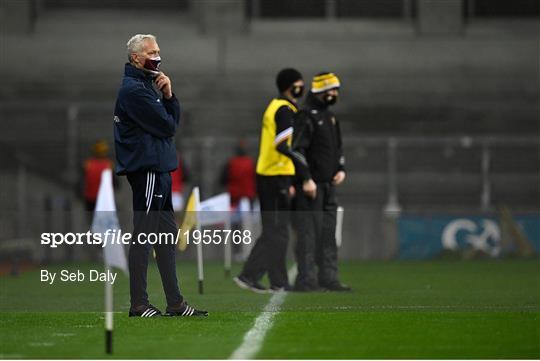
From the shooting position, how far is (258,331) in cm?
1070

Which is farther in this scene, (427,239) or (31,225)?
(427,239)

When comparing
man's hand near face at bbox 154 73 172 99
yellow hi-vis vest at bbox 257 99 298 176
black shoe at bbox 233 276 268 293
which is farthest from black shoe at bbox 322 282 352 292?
man's hand near face at bbox 154 73 172 99

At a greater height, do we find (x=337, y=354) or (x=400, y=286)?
(x=337, y=354)

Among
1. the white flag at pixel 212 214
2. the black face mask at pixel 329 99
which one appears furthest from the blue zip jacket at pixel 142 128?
the black face mask at pixel 329 99

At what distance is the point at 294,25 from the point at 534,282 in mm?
14535

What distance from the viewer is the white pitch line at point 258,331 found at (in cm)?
933

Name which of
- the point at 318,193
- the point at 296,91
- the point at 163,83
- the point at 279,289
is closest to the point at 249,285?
the point at 279,289

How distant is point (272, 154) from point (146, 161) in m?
3.80

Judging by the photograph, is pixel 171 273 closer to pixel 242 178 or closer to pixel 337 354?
pixel 337 354

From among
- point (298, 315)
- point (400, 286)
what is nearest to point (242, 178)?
point (400, 286)

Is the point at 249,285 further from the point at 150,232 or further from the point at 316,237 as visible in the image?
the point at 150,232

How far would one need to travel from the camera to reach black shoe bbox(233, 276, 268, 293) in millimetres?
14991

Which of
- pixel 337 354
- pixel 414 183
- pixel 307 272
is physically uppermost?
pixel 337 354

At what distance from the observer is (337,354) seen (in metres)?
9.34
